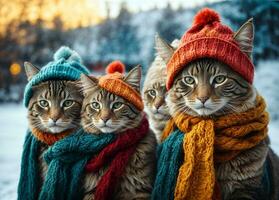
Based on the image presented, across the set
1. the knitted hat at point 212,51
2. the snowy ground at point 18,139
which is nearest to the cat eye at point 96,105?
the knitted hat at point 212,51

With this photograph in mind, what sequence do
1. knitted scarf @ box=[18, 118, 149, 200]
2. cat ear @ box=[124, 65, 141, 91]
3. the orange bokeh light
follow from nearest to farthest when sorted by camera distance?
knitted scarf @ box=[18, 118, 149, 200] < cat ear @ box=[124, 65, 141, 91] < the orange bokeh light

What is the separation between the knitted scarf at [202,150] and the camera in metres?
1.76

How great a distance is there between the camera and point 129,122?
194 cm

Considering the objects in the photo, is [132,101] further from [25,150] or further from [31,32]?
[31,32]

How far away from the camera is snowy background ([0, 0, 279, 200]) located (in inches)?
143

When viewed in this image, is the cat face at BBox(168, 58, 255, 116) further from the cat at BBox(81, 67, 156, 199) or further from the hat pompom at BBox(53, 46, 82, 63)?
the hat pompom at BBox(53, 46, 82, 63)

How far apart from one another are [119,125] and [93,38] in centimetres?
519

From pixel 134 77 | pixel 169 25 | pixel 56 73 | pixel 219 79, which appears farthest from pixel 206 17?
pixel 169 25

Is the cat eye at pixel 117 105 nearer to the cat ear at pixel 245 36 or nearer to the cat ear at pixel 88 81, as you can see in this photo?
the cat ear at pixel 88 81

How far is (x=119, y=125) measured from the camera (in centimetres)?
190

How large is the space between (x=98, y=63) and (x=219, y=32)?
14.6 ft

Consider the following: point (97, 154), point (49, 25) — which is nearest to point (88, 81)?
point (97, 154)

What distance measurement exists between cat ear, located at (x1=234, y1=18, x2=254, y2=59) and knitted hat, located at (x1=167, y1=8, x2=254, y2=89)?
3cm

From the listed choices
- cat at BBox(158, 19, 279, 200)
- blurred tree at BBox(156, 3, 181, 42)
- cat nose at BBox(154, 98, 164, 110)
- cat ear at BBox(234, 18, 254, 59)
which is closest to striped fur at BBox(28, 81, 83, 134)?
cat nose at BBox(154, 98, 164, 110)
